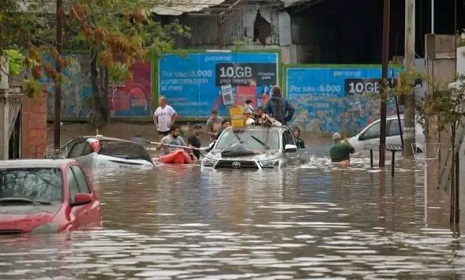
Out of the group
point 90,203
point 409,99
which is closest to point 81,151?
point 409,99

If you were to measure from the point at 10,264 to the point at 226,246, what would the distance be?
3.06 meters

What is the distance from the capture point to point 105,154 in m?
33.6

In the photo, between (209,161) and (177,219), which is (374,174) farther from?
(177,219)

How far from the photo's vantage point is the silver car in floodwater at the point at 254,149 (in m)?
31.6

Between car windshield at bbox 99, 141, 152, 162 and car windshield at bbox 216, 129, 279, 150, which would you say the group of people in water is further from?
car windshield at bbox 99, 141, 152, 162

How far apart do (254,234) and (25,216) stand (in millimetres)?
3102

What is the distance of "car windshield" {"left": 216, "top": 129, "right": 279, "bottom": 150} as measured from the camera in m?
32.4

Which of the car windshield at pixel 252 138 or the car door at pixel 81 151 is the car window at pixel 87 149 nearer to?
the car door at pixel 81 151

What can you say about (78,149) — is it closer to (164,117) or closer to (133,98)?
(164,117)

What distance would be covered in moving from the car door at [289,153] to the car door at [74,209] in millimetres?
14183

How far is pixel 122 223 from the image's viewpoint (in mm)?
20109

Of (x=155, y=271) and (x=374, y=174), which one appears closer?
(x=155, y=271)

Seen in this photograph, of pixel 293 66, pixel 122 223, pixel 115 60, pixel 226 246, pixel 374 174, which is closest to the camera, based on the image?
pixel 226 246

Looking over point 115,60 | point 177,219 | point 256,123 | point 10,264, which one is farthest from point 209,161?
point 10,264
